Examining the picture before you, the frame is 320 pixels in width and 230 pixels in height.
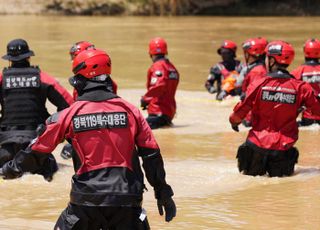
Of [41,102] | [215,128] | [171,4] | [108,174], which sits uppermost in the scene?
[108,174]

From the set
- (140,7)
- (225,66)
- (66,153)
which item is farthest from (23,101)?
(140,7)

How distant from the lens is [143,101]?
46.6 ft

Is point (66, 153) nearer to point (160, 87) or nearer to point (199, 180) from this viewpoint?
point (199, 180)

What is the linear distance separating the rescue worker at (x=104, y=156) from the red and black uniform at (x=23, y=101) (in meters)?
3.71

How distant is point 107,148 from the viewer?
5.50 meters

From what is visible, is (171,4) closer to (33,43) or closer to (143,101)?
(33,43)

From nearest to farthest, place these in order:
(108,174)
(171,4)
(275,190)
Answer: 1. (108,174)
2. (275,190)
3. (171,4)

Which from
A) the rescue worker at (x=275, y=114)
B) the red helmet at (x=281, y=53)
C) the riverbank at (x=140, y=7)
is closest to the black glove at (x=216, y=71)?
the rescue worker at (x=275, y=114)

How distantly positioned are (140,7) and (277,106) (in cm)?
3815

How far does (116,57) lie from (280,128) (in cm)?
1830

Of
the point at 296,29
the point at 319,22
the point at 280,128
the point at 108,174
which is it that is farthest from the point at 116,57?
the point at 108,174

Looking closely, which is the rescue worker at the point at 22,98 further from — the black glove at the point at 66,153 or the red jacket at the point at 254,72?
the red jacket at the point at 254,72

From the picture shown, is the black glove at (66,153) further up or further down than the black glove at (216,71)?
further up

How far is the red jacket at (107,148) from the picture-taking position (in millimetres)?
5496
